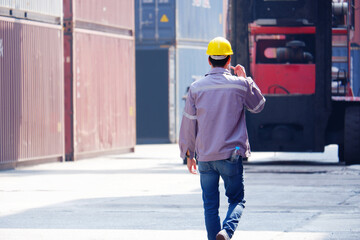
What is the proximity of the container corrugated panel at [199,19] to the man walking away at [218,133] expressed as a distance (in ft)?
74.9

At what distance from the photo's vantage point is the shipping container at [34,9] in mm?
17805

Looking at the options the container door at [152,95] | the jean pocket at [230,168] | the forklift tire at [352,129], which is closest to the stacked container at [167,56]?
the container door at [152,95]

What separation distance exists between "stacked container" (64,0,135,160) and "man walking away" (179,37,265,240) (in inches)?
538

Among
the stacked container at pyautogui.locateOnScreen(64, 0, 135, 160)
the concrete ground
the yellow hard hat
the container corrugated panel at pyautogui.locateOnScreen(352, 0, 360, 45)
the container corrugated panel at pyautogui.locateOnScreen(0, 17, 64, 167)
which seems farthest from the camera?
the stacked container at pyautogui.locateOnScreen(64, 0, 135, 160)

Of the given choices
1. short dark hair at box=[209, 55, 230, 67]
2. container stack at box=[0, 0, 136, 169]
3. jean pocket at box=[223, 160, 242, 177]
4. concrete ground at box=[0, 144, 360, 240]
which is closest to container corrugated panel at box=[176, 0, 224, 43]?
container stack at box=[0, 0, 136, 169]

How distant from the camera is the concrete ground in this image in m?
8.77

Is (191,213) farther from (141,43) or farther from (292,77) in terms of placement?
(141,43)

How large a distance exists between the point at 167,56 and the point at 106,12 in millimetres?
8239

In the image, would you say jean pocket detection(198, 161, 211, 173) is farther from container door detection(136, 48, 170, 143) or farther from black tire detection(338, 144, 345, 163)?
container door detection(136, 48, 170, 143)

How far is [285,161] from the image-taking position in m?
19.4

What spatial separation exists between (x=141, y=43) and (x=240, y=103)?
23.1 metres

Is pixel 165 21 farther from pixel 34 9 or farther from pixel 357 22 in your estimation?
pixel 357 22

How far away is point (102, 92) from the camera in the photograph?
2202 centimetres

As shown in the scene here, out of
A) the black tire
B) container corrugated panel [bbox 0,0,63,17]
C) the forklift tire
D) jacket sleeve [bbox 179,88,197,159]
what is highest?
container corrugated panel [bbox 0,0,63,17]
